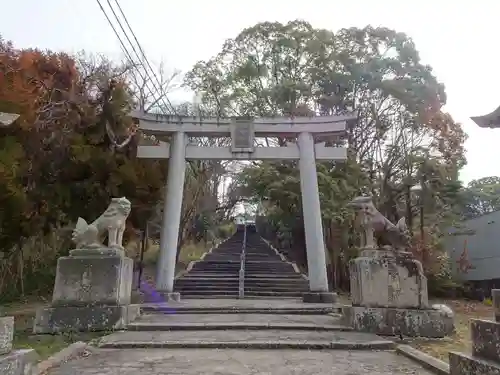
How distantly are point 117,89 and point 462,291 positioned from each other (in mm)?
15410

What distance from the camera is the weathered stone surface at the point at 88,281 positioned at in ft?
22.7

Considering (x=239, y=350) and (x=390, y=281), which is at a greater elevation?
(x=390, y=281)

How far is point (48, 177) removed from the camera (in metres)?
11.6

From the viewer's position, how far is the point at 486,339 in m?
3.48

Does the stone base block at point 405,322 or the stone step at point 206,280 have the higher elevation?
the stone step at point 206,280

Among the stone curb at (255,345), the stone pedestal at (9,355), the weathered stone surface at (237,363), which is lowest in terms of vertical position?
the weathered stone surface at (237,363)

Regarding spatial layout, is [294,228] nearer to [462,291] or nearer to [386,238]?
[462,291]

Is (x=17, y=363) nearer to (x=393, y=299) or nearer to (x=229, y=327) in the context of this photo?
(x=229, y=327)

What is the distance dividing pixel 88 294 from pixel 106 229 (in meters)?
1.10

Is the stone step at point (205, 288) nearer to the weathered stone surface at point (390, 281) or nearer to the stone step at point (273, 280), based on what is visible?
the stone step at point (273, 280)

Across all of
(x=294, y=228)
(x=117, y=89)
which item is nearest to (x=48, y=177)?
(x=117, y=89)

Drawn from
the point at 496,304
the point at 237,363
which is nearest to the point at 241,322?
the point at 237,363

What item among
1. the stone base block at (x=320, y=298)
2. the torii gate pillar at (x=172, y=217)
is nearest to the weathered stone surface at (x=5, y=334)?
the torii gate pillar at (x=172, y=217)

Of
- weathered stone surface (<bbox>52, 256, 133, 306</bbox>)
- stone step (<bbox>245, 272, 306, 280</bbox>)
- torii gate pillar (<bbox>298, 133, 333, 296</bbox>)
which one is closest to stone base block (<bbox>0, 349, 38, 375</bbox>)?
weathered stone surface (<bbox>52, 256, 133, 306</bbox>)
